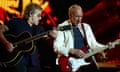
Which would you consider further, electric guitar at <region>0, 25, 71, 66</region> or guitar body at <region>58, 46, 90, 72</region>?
guitar body at <region>58, 46, 90, 72</region>

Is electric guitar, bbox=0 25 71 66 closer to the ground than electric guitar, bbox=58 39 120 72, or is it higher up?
higher up

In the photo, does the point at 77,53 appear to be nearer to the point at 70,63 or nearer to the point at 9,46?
the point at 70,63

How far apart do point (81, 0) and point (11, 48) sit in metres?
2.42

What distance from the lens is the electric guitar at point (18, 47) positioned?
412cm

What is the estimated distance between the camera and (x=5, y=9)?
611cm

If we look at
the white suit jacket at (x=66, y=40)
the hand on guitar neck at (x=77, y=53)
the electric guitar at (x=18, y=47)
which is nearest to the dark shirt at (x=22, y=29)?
the electric guitar at (x=18, y=47)

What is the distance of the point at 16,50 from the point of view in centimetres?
412

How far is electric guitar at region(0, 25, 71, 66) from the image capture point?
4117 millimetres

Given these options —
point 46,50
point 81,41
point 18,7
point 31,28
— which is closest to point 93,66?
point 81,41

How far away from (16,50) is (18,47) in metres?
0.04

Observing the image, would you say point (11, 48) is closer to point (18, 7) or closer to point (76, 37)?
point (76, 37)

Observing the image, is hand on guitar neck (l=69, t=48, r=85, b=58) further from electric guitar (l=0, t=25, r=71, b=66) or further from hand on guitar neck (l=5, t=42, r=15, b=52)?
hand on guitar neck (l=5, t=42, r=15, b=52)

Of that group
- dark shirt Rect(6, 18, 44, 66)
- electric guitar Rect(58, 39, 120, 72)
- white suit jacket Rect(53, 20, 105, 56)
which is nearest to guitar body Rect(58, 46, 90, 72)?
electric guitar Rect(58, 39, 120, 72)

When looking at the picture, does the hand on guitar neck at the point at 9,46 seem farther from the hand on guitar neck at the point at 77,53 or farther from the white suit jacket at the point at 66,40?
the hand on guitar neck at the point at 77,53
